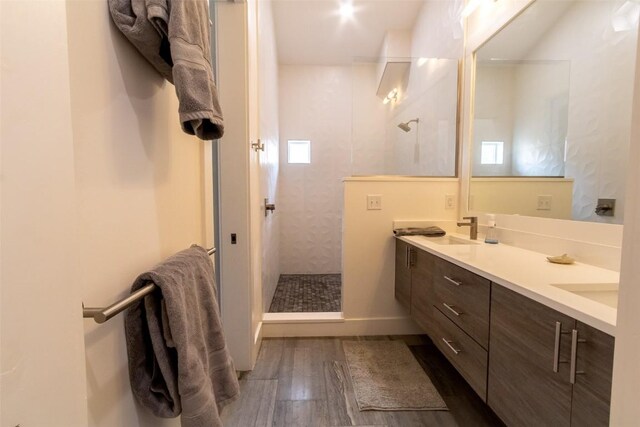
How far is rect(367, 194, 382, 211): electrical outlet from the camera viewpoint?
218cm

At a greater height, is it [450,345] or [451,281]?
[451,281]

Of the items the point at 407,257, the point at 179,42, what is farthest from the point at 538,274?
the point at 179,42

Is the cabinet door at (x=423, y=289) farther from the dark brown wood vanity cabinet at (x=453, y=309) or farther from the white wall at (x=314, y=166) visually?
the white wall at (x=314, y=166)

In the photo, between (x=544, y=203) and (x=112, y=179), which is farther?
(x=544, y=203)

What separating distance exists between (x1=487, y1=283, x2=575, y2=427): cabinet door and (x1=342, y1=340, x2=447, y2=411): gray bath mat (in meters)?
0.59

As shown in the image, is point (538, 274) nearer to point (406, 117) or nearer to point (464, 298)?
point (464, 298)

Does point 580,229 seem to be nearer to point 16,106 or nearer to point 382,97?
point 16,106

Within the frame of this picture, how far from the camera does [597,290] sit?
3.06 feet

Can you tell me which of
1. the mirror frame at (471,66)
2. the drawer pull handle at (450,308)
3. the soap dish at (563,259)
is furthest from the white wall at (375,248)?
the soap dish at (563,259)

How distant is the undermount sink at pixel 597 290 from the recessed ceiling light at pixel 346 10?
290 cm

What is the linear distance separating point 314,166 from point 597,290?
9.90ft

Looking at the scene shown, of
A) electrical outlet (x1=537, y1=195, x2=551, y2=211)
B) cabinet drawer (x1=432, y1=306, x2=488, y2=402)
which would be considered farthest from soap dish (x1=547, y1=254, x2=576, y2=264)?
cabinet drawer (x1=432, y1=306, x2=488, y2=402)

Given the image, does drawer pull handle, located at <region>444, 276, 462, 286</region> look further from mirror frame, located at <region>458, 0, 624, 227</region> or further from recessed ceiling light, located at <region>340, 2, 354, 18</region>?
recessed ceiling light, located at <region>340, 2, 354, 18</region>

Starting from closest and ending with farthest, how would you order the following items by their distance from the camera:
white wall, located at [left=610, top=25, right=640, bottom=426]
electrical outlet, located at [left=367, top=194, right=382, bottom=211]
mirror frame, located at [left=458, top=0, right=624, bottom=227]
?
white wall, located at [left=610, top=25, right=640, bottom=426] < mirror frame, located at [left=458, top=0, right=624, bottom=227] < electrical outlet, located at [left=367, top=194, right=382, bottom=211]
